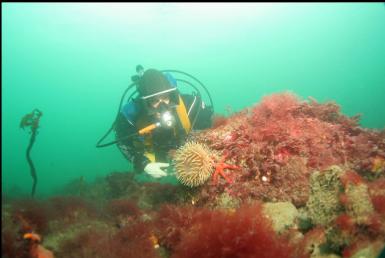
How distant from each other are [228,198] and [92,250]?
7.94 feet

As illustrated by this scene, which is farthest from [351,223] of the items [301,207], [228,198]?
[228,198]

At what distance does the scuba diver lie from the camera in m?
6.70

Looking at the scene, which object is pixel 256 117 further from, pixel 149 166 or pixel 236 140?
pixel 149 166

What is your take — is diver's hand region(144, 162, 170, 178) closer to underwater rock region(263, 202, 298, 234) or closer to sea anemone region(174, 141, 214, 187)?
sea anemone region(174, 141, 214, 187)

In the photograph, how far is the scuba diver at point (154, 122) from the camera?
264 inches

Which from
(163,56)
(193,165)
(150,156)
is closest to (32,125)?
(150,156)

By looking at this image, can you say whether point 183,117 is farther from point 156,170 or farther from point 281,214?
point 281,214

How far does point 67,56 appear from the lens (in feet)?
299

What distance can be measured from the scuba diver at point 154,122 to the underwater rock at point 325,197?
3217 millimetres

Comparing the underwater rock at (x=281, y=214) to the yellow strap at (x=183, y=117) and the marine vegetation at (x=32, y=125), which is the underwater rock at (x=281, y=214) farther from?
the marine vegetation at (x=32, y=125)

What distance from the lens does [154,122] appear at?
22.7ft

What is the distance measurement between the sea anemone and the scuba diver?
1.33 metres

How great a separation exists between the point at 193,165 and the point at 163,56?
106 metres

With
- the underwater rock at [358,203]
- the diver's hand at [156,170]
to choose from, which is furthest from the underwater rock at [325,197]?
the diver's hand at [156,170]
